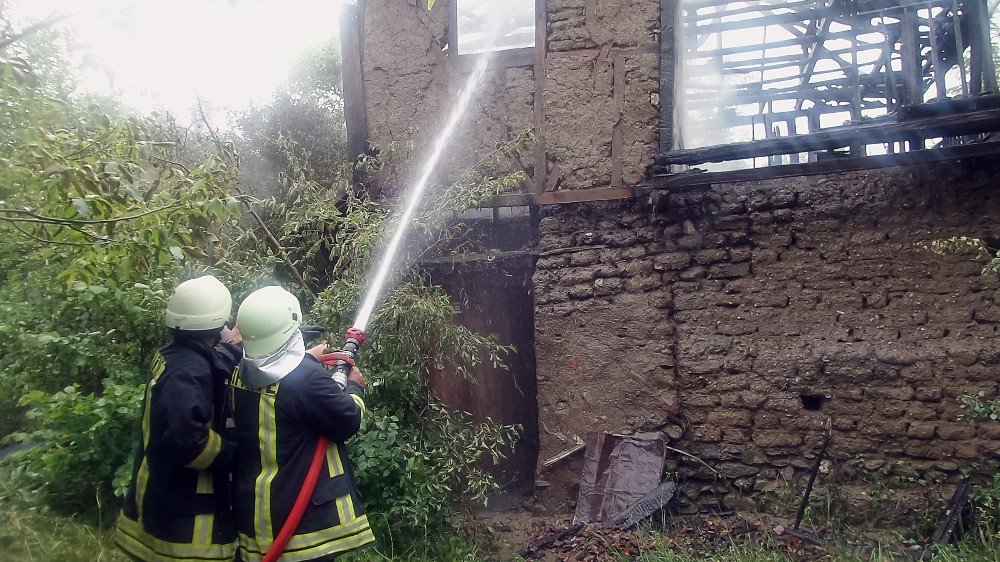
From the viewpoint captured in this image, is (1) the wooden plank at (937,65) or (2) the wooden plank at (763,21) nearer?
(1) the wooden plank at (937,65)

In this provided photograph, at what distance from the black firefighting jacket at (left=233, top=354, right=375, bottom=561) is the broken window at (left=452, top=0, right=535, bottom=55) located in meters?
4.17

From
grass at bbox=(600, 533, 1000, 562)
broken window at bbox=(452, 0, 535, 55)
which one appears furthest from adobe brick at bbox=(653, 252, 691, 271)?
broken window at bbox=(452, 0, 535, 55)

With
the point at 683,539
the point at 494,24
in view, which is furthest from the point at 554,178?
the point at 683,539

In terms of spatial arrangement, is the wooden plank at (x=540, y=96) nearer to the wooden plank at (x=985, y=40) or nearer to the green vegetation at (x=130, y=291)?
the green vegetation at (x=130, y=291)

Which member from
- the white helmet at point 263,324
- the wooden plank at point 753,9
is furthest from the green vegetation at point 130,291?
the wooden plank at point 753,9

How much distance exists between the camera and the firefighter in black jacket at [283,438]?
2.67 metres

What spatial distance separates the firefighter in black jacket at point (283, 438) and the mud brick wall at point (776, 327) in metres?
3.01

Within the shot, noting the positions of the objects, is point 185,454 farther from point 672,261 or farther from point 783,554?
point 672,261

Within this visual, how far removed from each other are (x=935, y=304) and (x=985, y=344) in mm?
390

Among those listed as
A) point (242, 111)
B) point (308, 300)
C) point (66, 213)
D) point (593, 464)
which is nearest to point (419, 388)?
point (308, 300)

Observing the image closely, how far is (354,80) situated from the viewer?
235 inches

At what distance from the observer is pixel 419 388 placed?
490 centimetres

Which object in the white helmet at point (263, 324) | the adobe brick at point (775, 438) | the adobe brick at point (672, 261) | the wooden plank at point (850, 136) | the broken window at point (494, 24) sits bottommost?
the adobe brick at point (775, 438)

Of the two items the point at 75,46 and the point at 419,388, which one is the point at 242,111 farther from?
the point at 75,46
